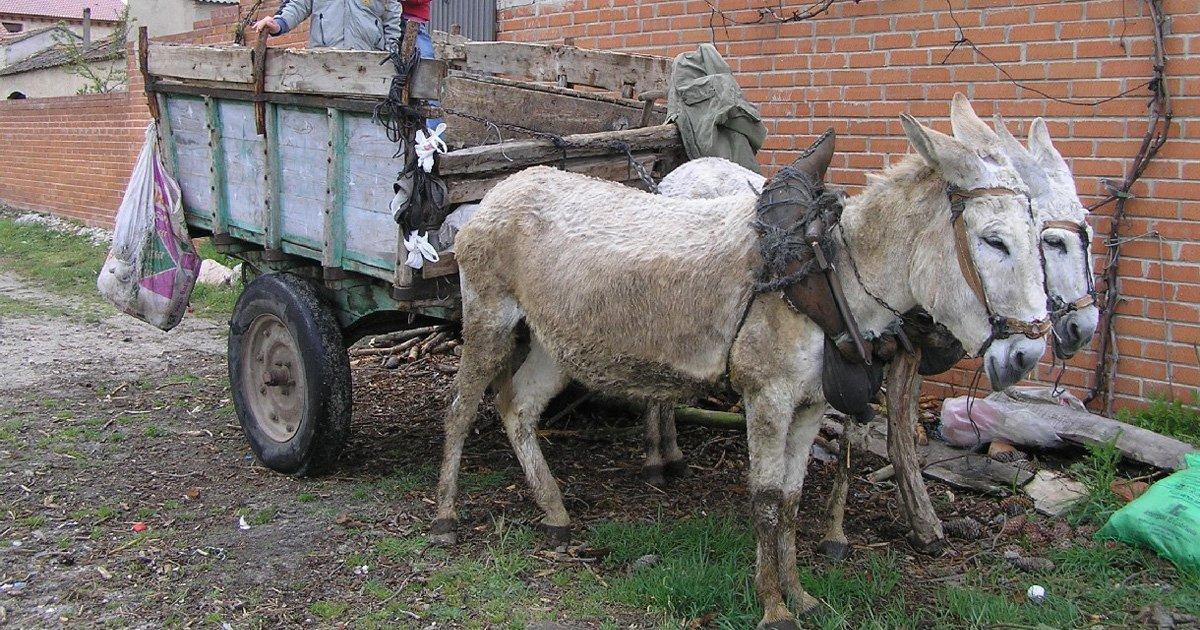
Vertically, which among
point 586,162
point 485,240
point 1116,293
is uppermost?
point 586,162

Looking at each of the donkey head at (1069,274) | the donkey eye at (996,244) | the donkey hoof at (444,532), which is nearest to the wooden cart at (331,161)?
the donkey hoof at (444,532)

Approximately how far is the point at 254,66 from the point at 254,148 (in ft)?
1.58

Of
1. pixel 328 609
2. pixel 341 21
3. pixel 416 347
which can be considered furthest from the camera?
pixel 416 347

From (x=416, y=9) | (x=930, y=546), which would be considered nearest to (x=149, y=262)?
(x=416, y=9)

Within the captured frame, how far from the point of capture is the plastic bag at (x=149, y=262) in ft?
18.9

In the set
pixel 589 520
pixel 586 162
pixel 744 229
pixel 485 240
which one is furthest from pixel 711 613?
pixel 586 162

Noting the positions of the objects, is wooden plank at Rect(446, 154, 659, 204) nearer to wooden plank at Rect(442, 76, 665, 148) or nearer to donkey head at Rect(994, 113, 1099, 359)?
wooden plank at Rect(442, 76, 665, 148)

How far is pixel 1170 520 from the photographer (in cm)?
411

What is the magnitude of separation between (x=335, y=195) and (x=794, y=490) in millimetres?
2657

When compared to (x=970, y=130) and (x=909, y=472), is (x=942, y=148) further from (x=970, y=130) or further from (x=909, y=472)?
(x=909, y=472)

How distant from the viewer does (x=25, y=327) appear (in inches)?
374

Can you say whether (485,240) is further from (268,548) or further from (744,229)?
(268,548)

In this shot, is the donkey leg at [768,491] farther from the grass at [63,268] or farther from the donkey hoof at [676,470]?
the grass at [63,268]

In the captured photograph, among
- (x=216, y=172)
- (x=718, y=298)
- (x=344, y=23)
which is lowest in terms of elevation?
(x=718, y=298)
